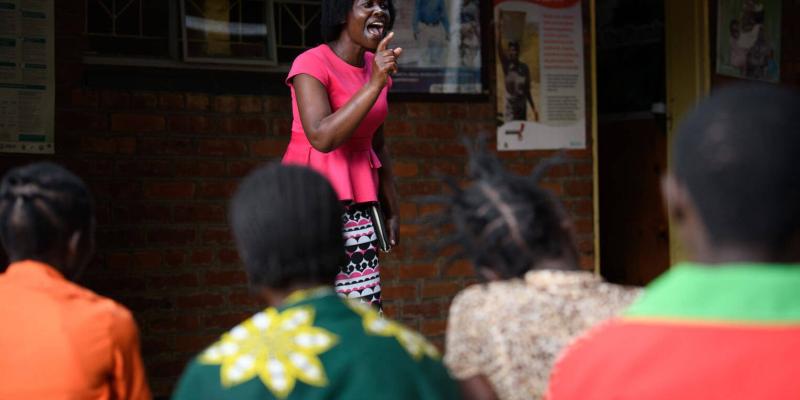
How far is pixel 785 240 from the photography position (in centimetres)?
157

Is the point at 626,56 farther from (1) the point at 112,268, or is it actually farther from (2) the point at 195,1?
(1) the point at 112,268

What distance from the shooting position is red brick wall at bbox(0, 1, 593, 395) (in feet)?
15.7

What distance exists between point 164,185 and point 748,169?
150 inches

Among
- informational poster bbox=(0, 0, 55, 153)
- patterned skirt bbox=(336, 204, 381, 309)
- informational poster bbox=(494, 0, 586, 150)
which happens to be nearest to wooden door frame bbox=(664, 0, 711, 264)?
informational poster bbox=(494, 0, 586, 150)

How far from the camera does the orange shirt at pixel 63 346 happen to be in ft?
8.03

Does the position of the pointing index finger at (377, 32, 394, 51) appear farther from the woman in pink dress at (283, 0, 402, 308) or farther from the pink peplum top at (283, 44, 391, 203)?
the pink peplum top at (283, 44, 391, 203)

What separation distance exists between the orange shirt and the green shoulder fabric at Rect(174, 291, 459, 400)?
0.55m

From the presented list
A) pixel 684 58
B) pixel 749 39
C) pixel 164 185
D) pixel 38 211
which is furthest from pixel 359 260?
pixel 749 39

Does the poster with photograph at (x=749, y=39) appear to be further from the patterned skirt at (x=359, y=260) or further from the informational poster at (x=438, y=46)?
the patterned skirt at (x=359, y=260)

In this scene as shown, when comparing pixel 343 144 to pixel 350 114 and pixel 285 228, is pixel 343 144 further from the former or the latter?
pixel 285 228

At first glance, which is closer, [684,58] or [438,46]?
[438,46]

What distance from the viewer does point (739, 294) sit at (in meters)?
1.54

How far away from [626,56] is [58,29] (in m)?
3.76

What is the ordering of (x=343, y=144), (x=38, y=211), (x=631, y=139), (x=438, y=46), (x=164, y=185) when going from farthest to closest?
(x=631, y=139)
(x=438, y=46)
(x=164, y=185)
(x=343, y=144)
(x=38, y=211)
